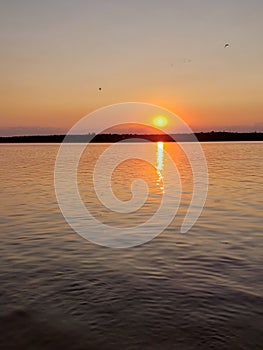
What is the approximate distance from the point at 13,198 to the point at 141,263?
16.8 meters

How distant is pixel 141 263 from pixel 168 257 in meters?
1.11

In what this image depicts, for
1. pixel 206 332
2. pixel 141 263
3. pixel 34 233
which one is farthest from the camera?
pixel 34 233

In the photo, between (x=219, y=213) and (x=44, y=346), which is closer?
(x=44, y=346)

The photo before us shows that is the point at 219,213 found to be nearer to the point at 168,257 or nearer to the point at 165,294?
the point at 168,257

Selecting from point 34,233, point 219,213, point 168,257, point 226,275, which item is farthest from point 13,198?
point 226,275

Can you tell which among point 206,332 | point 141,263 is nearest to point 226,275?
point 141,263

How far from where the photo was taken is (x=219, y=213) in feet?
73.9

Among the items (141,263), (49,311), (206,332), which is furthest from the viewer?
(141,263)

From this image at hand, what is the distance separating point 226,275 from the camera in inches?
488

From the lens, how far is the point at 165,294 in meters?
11.0

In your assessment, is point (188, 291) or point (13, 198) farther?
point (13, 198)

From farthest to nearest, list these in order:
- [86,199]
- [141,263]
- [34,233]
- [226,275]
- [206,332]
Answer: [86,199]
[34,233]
[141,263]
[226,275]
[206,332]

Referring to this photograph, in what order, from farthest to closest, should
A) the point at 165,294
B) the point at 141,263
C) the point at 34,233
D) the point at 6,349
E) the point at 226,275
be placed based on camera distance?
the point at 34,233, the point at 141,263, the point at 226,275, the point at 165,294, the point at 6,349

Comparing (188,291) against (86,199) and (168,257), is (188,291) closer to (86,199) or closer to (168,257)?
(168,257)
